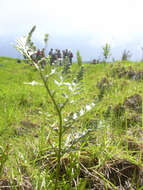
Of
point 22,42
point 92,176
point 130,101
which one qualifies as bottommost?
point 92,176

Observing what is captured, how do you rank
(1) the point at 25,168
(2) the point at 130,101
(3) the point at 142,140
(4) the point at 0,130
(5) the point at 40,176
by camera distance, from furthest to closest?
(2) the point at 130,101, (4) the point at 0,130, (3) the point at 142,140, (1) the point at 25,168, (5) the point at 40,176

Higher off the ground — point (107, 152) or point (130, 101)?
point (130, 101)

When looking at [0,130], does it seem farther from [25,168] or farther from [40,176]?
[40,176]

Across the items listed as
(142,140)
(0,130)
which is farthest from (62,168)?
(0,130)

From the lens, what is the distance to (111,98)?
9.18 ft

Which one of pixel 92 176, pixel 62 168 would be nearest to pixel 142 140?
pixel 92 176

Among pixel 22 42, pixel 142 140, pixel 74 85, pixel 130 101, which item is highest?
pixel 22 42

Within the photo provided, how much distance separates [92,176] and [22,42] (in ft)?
3.21

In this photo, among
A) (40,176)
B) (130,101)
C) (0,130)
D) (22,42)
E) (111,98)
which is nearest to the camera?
(22,42)

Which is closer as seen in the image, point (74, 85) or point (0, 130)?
point (74, 85)

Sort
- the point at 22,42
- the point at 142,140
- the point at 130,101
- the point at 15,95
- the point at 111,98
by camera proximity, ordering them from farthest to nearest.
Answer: the point at 15,95, the point at 111,98, the point at 130,101, the point at 142,140, the point at 22,42

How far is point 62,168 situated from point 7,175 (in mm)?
369

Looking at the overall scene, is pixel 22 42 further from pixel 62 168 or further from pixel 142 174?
pixel 142 174

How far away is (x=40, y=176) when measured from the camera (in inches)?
42.7
